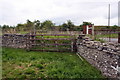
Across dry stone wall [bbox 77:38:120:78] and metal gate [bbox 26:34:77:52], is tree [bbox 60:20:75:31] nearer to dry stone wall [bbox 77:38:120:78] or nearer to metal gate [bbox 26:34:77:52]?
metal gate [bbox 26:34:77:52]

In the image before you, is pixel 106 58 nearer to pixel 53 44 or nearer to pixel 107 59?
pixel 107 59

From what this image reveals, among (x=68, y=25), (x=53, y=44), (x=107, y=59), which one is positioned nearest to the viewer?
(x=107, y=59)

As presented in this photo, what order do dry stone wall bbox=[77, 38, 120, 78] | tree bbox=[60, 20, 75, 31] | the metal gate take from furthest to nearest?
tree bbox=[60, 20, 75, 31] → the metal gate → dry stone wall bbox=[77, 38, 120, 78]

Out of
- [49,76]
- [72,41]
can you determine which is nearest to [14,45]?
[72,41]

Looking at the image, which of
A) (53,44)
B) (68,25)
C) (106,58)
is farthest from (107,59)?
(68,25)

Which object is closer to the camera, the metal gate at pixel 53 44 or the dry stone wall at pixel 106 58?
the dry stone wall at pixel 106 58

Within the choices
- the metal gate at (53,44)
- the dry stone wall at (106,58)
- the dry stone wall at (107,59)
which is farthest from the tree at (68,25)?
the dry stone wall at (107,59)

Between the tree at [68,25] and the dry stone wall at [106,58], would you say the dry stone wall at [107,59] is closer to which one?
the dry stone wall at [106,58]

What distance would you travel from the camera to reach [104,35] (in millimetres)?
6145

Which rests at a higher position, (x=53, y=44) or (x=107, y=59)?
(x=53, y=44)

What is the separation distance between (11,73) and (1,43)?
25.9 feet

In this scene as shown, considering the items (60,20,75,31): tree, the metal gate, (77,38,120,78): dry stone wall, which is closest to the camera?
(77,38,120,78): dry stone wall

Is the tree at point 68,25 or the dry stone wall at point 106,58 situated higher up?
the tree at point 68,25

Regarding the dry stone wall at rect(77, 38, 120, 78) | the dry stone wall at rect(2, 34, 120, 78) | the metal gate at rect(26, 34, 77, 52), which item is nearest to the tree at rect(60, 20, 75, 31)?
the metal gate at rect(26, 34, 77, 52)
